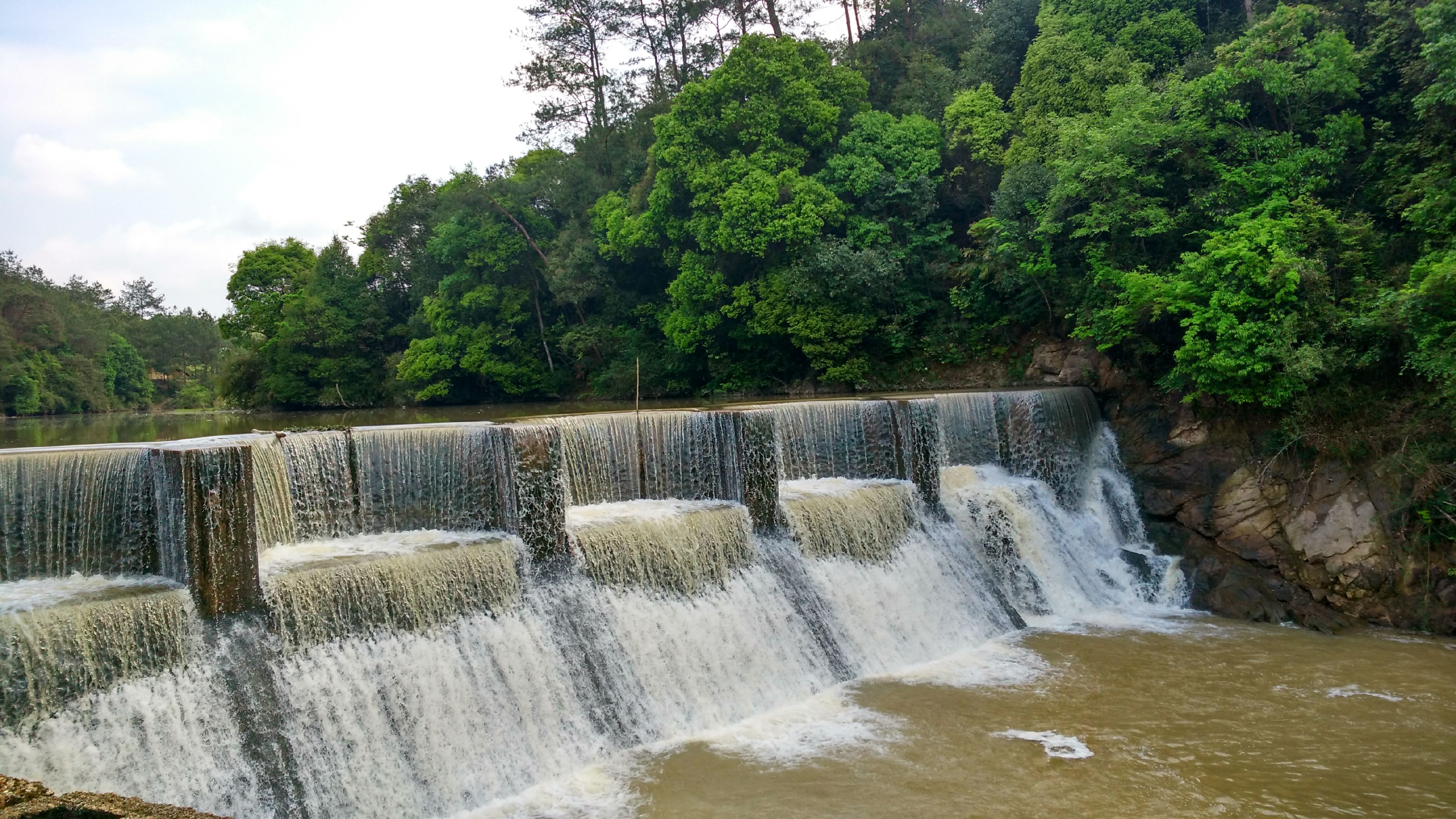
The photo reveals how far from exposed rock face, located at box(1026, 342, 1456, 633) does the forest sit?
672 millimetres

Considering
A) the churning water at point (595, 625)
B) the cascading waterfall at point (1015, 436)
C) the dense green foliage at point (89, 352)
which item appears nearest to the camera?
the churning water at point (595, 625)

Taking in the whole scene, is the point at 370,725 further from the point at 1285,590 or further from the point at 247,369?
the point at 247,369

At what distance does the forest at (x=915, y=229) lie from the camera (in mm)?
11273

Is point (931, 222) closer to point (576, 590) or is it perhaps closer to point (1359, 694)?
point (1359, 694)

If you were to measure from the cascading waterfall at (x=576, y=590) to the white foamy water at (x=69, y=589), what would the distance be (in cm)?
19

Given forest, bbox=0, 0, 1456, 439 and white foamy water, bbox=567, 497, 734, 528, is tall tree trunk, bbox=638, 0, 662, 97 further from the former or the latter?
white foamy water, bbox=567, 497, 734, 528

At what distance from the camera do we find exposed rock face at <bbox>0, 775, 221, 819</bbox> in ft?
10.7

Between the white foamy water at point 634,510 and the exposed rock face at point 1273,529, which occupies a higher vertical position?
the white foamy water at point 634,510

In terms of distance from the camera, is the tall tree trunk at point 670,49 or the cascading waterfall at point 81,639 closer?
the cascading waterfall at point 81,639

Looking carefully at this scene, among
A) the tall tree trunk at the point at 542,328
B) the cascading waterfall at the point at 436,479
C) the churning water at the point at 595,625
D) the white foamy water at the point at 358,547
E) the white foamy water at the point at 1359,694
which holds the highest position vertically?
the tall tree trunk at the point at 542,328

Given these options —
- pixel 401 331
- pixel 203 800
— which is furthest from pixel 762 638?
pixel 401 331

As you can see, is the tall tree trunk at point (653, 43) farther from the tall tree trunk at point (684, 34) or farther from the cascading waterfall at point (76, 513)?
the cascading waterfall at point (76, 513)

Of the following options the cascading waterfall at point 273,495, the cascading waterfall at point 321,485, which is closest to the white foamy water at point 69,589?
the cascading waterfall at point 273,495

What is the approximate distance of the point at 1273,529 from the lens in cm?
1123
